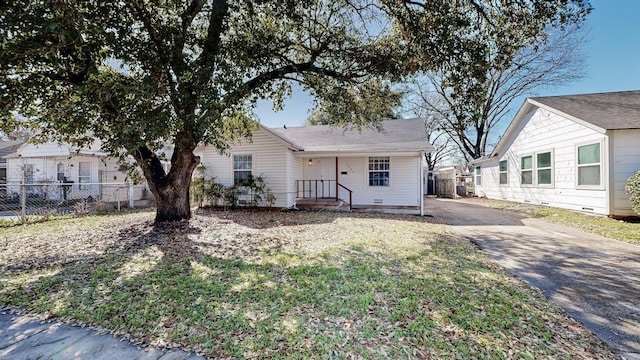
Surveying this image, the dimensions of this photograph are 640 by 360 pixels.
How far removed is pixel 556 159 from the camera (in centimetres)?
1123

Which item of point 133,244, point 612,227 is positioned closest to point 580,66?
point 612,227

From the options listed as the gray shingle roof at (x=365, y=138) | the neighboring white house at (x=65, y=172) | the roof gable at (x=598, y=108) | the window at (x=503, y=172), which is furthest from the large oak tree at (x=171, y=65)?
the window at (x=503, y=172)

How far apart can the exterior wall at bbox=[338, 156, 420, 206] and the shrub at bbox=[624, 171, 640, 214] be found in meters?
6.20

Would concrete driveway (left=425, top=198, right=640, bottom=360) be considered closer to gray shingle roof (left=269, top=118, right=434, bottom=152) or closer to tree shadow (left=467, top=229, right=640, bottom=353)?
tree shadow (left=467, top=229, right=640, bottom=353)

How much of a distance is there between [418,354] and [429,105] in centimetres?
2586

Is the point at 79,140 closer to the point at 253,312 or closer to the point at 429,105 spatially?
the point at 253,312

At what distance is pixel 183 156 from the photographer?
7.83 m

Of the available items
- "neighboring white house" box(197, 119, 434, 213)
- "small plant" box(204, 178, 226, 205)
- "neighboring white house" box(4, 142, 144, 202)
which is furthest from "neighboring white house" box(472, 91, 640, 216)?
"neighboring white house" box(4, 142, 144, 202)

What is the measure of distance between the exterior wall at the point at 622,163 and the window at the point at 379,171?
7.27 metres

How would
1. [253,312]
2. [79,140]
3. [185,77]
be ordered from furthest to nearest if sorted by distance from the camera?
[79,140] < [185,77] < [253,312]

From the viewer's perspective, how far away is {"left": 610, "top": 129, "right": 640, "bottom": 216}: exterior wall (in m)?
8.41

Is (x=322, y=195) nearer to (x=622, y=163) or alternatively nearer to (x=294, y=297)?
(x=294, y=297)

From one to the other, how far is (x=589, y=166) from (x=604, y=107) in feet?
8.33

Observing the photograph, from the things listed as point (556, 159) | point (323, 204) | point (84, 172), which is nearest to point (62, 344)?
point (323, 204)
